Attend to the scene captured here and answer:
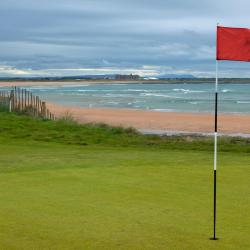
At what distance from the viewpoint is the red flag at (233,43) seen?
644 centimetres

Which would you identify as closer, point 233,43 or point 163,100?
point 233,43

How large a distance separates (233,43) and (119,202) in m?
2.92

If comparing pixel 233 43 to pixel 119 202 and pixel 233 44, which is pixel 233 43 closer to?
pixel 233 44

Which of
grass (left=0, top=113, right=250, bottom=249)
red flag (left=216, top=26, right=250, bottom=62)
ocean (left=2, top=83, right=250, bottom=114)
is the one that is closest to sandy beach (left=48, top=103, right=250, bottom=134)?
ocean (left=2, top=83, right=250, bottom=114)

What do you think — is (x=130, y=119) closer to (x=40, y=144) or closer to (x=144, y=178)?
(x=40, y=144)

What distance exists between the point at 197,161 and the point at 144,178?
12.9 ft

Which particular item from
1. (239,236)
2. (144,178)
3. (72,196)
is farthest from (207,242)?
(144,178)

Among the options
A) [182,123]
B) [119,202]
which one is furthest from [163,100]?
[119,202]

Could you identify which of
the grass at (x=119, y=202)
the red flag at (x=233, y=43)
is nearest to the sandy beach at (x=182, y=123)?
the grass at (x=119, y=202)

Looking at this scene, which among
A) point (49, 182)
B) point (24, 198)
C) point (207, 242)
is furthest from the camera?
point (49, 182)

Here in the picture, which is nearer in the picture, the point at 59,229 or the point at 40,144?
the point at 59,229

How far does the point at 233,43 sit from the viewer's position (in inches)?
254

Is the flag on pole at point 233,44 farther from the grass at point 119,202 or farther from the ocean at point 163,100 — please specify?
the ocean at point 163,100

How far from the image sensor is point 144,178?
1052cm
